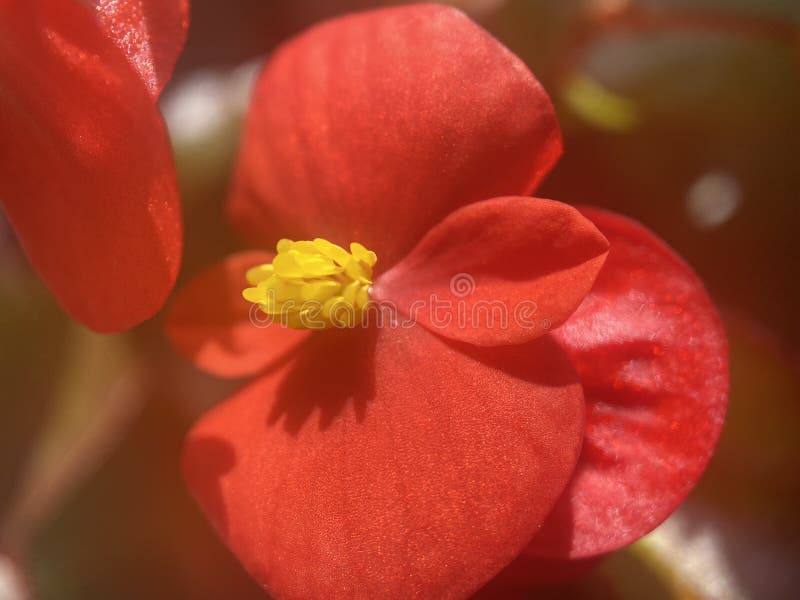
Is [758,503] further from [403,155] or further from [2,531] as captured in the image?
[2,531]

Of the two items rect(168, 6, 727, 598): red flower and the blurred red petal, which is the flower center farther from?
the blurred red petal

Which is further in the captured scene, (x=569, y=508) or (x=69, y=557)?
(x=69, y=557)

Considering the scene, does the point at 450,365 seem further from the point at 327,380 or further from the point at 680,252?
the point at 680,252

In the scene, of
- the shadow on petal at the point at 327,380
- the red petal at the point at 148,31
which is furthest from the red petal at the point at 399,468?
the red petal at the point at 148,31

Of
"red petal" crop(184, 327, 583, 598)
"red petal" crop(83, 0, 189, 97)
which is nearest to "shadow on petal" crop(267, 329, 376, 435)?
"red petal" crop(184, 327, 583, 598)

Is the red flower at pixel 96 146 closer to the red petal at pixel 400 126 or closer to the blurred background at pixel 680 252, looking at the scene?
the red petal at pixel 400 126

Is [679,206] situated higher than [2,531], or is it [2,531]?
[679,206]

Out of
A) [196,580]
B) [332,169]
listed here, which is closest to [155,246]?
[332,169]
